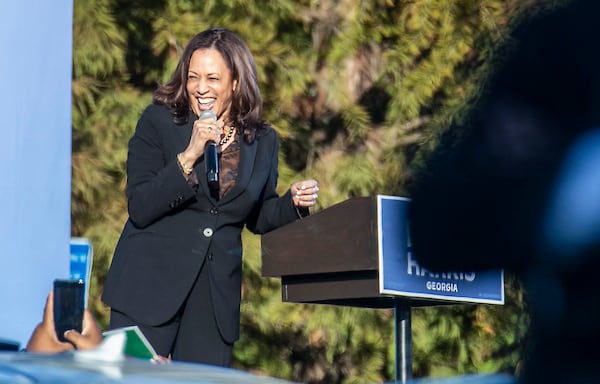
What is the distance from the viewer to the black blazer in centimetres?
486

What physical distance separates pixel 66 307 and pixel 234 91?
1.67m

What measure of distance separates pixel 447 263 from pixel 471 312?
6.67m

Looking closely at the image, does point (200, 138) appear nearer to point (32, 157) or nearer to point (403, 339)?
point (32, 157)

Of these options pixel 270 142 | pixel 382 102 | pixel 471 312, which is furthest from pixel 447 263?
pixel 382 102

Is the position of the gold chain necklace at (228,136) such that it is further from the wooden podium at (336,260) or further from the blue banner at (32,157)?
the blue banner at (32,157)

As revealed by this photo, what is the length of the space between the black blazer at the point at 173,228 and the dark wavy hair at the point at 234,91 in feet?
0.16

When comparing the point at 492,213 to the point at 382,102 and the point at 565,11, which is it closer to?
the point at 565,11

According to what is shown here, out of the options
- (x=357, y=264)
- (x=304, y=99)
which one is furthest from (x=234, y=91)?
(x=304, y=99)

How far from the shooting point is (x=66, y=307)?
144 inches

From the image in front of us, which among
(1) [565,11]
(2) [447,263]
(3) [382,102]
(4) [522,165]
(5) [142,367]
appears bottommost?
(5) [142,367]

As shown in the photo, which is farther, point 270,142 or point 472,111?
point 270,142

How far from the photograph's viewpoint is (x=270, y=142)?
5.16 m

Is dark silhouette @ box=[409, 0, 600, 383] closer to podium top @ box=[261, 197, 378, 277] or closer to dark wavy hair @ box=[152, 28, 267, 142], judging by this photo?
podium top @ box=[261, 197, 378, 277]

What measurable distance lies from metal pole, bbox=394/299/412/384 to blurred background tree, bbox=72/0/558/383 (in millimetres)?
4008
